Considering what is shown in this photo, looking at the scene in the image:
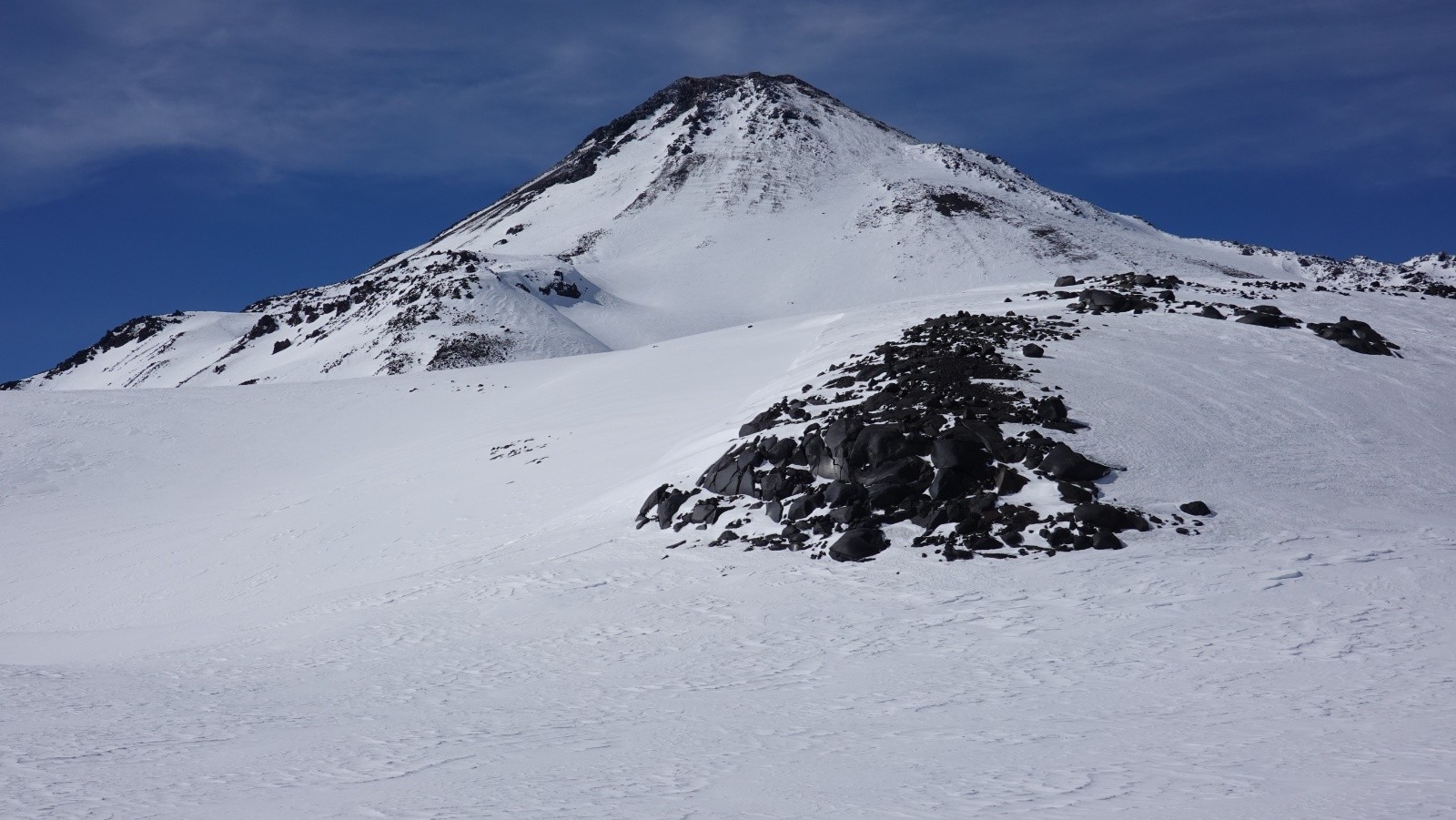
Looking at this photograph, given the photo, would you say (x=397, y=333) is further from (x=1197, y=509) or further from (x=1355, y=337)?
(x=1197, y=509)

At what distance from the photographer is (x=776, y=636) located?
12477 millimetres

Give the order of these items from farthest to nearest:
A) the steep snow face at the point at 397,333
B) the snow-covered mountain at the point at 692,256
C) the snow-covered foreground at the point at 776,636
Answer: the snow-covered mountain at the point at 692,256 < the steep snow face at the point at 397,333 < the snow-covered foreground at the point at 776,636

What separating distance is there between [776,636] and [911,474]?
18.4 feet

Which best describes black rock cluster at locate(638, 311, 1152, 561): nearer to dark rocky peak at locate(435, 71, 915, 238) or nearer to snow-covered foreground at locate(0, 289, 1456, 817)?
snow-covered foreground at locate(0, 289, 1456, 817)

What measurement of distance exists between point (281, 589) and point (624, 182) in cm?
11581

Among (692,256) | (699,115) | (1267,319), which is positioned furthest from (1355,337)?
(699,115)

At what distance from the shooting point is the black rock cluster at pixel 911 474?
50.6 ft

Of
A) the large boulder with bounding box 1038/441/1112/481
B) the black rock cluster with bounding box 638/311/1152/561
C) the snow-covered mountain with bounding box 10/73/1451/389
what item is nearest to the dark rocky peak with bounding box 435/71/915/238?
the snow-covered mountain with bounding box 10/73/1451/389

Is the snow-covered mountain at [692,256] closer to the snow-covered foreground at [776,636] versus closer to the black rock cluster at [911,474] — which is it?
the snow-covered foreground at [776,636]

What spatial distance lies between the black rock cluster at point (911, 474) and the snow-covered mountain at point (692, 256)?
52.8 m

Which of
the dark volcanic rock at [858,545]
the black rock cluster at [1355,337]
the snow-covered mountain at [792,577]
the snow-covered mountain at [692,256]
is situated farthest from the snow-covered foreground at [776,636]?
the snow-covered mountain at [692,256]

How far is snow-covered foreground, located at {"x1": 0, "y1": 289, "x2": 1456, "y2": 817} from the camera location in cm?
738

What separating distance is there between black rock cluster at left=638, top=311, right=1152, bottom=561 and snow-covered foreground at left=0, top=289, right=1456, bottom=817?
2.33 ft

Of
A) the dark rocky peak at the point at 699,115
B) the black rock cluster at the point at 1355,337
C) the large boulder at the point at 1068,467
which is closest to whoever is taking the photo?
the large boulder at the point at 1068,467
